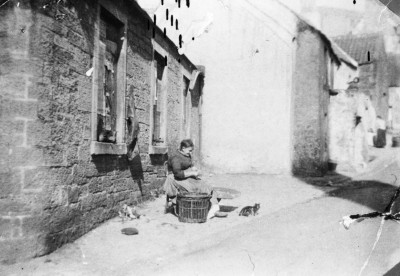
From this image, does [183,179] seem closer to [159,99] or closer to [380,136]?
[159,99]

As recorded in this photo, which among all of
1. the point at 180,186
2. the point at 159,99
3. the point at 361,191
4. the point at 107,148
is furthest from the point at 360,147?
the point at 107,148

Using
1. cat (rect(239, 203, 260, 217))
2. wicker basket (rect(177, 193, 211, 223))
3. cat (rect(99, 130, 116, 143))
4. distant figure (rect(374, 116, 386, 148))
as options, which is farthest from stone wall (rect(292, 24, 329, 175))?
distant figure (rect(374, 116, 386, 148))

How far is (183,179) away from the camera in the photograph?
7199 millimetres

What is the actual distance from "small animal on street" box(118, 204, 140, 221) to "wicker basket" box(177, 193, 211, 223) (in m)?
0.87

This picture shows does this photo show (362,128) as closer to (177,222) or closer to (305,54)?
(305,54)

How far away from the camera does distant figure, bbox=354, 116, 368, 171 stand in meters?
16.8

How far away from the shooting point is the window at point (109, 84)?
20.6 ft

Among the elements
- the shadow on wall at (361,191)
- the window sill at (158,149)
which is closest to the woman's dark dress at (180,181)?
the window sill at (158,149)

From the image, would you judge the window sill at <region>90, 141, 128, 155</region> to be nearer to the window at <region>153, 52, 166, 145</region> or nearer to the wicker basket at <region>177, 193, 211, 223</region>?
the wicker basket at <region>177, 193, 211, 223</region>

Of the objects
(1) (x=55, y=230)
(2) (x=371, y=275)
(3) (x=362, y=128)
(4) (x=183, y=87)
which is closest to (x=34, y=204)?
(1) (x=55, y=230)

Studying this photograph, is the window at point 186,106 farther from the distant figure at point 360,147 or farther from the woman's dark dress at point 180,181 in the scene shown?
the distant figure at point 360,147

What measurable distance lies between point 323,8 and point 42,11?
52828 mm

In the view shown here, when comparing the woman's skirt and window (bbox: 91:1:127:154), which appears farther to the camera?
the woman's skirt

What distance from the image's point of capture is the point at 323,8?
51438mm
